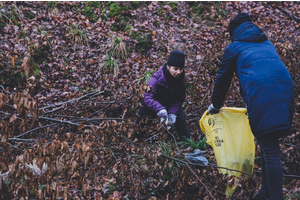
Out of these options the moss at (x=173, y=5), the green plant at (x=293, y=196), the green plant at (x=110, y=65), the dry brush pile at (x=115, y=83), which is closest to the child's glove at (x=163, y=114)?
the dry brush pile at (x=115, y=83)

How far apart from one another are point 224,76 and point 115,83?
9.42ft

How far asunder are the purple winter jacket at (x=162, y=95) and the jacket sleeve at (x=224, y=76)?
68 centimetres

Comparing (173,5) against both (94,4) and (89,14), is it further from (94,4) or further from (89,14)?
(89,14)

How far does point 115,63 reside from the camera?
5559 mm

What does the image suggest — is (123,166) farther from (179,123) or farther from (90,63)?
(90,63)

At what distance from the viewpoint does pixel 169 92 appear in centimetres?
316

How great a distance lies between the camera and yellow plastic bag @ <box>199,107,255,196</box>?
98.2 inches

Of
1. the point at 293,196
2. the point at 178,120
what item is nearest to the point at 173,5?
the point at 178,120

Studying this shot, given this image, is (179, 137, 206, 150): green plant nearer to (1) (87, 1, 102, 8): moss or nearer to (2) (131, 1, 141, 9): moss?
(2) (131, 1, 141, 9): moss

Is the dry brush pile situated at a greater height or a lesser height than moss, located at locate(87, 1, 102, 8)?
lesser

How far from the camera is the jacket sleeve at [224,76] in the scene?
2322mm

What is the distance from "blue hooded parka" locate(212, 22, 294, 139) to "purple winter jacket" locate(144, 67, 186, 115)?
1009mm

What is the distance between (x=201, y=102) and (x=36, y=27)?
4.80 m

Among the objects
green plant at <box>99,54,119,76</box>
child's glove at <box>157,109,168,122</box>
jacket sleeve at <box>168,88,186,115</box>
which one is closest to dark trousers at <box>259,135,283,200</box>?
child's glove at <box>157,109,168,122</box>
